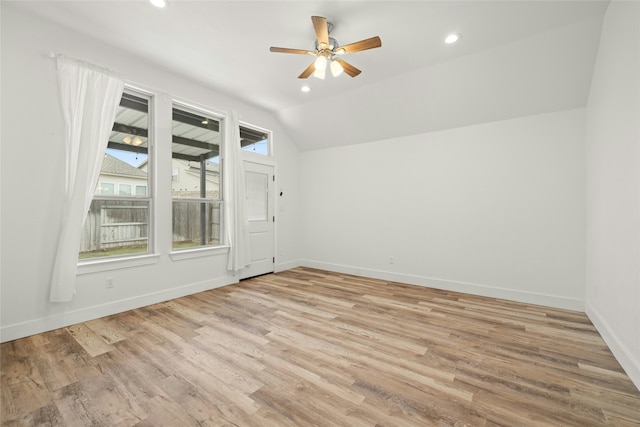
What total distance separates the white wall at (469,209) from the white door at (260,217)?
1.08m

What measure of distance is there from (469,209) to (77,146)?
5.04 m

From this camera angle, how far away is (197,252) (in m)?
3.96

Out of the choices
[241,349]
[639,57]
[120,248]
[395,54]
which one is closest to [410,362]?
[241,349]

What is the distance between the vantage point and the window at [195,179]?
386 cm

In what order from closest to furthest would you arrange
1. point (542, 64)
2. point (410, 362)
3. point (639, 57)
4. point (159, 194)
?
1. point (639, 57)
2. point (410, 362)
3. point (542, 64)
4. point (159, 194)

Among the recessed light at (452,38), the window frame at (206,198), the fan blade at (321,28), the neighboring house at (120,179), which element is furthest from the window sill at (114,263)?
the recessed light at (452,38)

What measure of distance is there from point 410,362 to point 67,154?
12.8 ft

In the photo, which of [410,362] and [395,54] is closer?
[410,362]

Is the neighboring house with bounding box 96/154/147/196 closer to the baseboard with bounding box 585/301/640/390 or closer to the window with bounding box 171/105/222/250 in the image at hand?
the window with bounding box 171/105/222/250

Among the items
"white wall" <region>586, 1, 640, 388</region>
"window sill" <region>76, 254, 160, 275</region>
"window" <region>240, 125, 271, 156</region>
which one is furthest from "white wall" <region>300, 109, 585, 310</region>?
"window sill" <region>76, 254, 160, 275</region>

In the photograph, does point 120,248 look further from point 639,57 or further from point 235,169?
point 639,57

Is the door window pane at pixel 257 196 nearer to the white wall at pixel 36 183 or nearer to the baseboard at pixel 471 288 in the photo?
the baseboard at pixel 471 288

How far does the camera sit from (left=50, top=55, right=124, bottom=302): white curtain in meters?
2.71

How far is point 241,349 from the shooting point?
232cm
